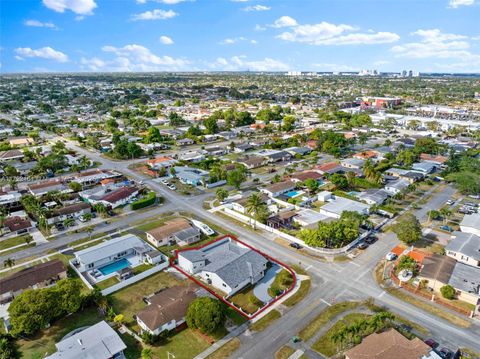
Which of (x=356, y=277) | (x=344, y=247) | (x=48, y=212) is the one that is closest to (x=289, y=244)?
(x=344, y=247)

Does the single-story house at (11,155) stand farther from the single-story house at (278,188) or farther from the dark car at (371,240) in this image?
the dark car at (371,240)

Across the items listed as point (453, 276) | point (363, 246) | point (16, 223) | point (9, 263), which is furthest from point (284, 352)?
point (16, 223)

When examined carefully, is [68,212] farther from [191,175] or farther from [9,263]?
[191,175]

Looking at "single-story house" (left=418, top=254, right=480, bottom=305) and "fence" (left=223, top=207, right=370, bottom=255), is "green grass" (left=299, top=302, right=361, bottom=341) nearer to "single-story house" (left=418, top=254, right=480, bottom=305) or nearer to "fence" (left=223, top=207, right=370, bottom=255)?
"single-story house" (left=418, top=254, right=480, bottom=305)

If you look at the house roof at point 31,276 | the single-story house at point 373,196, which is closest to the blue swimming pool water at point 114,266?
the house roof at point 31,276

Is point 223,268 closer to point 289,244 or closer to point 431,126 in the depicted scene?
point 289,244

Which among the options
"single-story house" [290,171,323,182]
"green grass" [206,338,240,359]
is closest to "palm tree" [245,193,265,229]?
"single-story house" [290,171,323,182]
